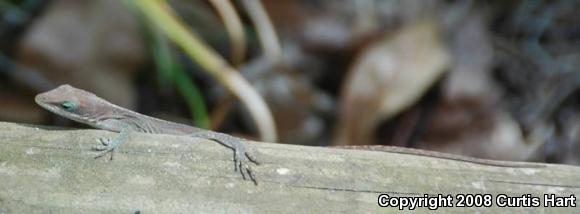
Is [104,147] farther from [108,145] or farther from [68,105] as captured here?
[68,105]

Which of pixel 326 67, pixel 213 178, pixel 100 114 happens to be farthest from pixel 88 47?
pixel 213 178

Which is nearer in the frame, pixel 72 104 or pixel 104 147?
pixel 104 147

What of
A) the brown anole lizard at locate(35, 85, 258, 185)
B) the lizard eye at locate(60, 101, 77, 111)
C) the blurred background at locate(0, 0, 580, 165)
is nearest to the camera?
the brown anole lizard at locate(35, 85, 258, 185)

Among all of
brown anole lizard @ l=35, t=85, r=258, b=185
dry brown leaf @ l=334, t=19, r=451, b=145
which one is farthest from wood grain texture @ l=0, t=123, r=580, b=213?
dry brown leaf @ l=334, t=19, r=451, b=145

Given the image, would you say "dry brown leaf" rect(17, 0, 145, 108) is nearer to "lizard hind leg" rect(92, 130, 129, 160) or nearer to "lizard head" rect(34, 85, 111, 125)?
"lizard head" rect(34, 85, 111, 125)

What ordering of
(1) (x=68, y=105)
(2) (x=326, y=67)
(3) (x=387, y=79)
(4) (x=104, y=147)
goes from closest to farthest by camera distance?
1. (4) (x=104, y=147)
2. (1) (x=68, y=105)
3. (3) (x=387, y=79)
4. (2) (x=326, y=67)

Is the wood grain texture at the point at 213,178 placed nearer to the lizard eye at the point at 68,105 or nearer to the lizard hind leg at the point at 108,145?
the lizard hind leg at the point at 108,145
